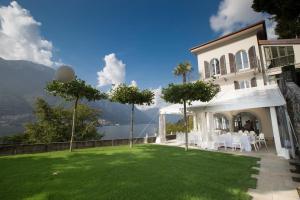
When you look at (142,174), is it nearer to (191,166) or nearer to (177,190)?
(177,190)

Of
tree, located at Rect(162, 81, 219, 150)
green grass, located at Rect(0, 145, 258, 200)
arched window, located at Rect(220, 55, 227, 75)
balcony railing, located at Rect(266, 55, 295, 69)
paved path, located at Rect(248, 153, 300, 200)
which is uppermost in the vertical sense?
arched window, located at Rect(220, 55, 227, 75)

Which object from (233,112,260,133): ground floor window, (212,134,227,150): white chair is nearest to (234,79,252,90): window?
(233,112,260,133): ground floor window

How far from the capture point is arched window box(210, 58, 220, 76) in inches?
837

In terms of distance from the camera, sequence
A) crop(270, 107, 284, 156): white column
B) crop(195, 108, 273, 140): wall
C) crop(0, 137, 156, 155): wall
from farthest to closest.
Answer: crop(195, 108, 273, 140): wall, crop(0, 137, 156, 155): wall, crop(270, 107, 284, 156): white column

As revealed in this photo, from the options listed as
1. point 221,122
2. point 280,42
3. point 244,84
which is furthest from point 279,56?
point 221,122

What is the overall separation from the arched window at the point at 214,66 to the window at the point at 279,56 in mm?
5050

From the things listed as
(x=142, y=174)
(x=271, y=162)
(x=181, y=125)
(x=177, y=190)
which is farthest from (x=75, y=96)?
A: (x=181, y=125)

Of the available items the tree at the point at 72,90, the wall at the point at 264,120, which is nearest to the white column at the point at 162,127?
the wall at the point at 264,120

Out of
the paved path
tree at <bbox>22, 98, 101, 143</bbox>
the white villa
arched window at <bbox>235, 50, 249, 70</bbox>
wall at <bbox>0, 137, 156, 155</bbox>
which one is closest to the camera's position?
the paved path

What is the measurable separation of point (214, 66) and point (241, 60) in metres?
3.13

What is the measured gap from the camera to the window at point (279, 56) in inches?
651

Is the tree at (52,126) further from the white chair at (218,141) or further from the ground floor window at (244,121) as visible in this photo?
the ground floor window at (244,121)

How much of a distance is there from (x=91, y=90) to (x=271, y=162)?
10943 millimetres

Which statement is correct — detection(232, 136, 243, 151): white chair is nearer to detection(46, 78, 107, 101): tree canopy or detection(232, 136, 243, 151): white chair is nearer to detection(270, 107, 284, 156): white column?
detection(270, 107, 284, 156): white column
